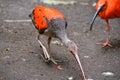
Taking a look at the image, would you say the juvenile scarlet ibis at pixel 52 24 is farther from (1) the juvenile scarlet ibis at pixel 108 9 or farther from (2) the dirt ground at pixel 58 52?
(1) the juvenile scarlet ibis at pixel 108 9

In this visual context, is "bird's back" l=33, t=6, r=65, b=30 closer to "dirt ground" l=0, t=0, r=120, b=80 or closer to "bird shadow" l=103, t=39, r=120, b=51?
"dirt ground" l=0, t=0, r=120, b=80

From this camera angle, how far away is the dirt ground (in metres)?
6.83

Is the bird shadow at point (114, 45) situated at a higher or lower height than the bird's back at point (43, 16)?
lower

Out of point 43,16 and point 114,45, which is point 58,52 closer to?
point 43,16

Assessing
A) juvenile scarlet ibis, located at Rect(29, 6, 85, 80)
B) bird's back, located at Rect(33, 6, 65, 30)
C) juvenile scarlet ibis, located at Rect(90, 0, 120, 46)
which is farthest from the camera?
juvenile scarlet ibis, located at Rect(90, 0, 120, 46)

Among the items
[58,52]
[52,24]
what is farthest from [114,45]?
[52,24]

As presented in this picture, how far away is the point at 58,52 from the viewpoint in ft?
25.4

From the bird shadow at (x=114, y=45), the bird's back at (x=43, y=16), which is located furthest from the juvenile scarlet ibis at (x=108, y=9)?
the bird's back at (x=43, y=16)

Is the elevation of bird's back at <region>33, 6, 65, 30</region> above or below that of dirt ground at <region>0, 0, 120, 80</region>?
above

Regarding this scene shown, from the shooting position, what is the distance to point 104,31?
905 centimetres

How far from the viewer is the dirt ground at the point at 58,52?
6.83 meters

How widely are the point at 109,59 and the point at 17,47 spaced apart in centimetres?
181

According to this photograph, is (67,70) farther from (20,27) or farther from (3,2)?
(3,2)

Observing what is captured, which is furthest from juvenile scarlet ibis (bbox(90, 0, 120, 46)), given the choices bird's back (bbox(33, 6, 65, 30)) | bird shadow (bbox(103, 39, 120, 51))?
bird's back (bbox(33, 6, 65, 30))
